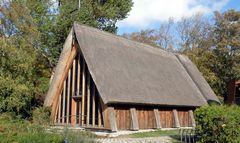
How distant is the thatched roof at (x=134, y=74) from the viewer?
2088 cm

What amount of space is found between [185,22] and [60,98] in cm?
3557

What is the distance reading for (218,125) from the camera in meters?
14.6

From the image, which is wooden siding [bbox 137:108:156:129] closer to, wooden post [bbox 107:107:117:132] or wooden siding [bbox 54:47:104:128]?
wooden post [bbox 107:107:117:132]

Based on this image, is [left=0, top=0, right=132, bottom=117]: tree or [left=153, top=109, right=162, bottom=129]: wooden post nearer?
[left=0, top=0, right=132, bottom=117]: tree

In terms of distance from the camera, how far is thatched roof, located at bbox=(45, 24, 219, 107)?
20.9 m

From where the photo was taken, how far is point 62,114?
77.7 ft

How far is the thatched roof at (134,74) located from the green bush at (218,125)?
5849 mm

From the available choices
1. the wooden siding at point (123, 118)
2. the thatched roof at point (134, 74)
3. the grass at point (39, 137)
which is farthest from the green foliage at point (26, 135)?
the wooden siding at point (123, 118)

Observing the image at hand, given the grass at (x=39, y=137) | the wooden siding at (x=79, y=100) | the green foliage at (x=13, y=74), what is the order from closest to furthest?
the grass at (x=39, y=137) → the wooden siding at (x=79, y=100) → the green foliage at (x=13, y=74)

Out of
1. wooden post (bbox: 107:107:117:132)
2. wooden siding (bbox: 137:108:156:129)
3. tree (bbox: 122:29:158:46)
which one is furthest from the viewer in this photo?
tree (bbox: 122:29:158:46)

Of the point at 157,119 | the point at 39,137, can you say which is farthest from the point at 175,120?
the point at 39,137

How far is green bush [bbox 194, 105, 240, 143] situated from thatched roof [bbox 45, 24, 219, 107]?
585 centimetres

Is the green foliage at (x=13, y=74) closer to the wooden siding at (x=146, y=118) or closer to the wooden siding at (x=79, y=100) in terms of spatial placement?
the wooden siding at (x=79, y=100)

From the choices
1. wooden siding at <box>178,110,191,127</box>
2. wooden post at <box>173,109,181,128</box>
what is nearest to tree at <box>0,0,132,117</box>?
wooden post at <box>173,109,181,128</box>
